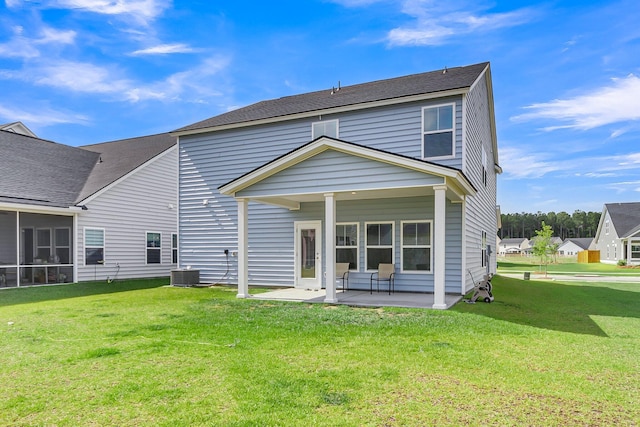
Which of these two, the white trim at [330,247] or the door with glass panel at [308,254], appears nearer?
the white trim at [330,247]

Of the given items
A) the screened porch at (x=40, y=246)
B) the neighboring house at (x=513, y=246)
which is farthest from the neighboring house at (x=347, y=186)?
the neighboring house at (x=513, y=246)

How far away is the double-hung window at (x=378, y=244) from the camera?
11266mm

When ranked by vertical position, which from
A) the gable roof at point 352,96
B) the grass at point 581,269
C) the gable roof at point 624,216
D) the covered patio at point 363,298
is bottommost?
the grass at point 581,269

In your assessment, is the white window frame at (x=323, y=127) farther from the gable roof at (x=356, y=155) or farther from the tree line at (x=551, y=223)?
the tree line at (x=551, y=223)

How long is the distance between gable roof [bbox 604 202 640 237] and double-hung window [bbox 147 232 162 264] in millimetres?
38452

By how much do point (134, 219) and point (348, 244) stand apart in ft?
32.8

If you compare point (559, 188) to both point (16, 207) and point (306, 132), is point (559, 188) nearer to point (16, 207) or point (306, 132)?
point (306, 132)

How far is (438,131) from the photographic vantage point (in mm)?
10719

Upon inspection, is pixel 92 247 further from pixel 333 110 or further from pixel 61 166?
pixel 333 110

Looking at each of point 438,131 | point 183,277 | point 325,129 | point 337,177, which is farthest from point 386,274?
point 183,277

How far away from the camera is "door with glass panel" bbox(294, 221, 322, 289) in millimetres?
12125

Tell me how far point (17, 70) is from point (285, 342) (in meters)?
20.5

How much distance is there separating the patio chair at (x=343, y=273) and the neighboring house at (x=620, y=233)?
34209 mm

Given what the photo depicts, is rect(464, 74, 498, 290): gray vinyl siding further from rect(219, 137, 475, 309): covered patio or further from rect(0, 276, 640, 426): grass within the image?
rect(0, 276, 640, 426): grass
